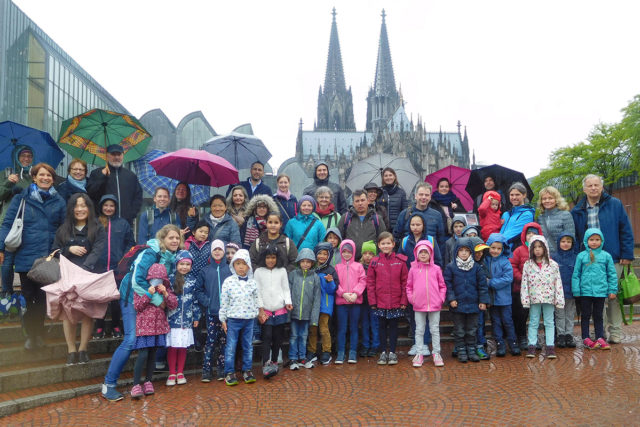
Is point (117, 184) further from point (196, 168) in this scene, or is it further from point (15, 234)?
point (15, 234)

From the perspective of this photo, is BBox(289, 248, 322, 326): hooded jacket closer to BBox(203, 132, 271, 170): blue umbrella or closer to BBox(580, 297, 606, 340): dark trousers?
BBox(203, 132, 271, 170): blue umbrella

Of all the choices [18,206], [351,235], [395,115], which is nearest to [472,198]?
[351,235]

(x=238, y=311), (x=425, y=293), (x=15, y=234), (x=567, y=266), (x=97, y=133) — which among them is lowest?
(x=238, y=311)

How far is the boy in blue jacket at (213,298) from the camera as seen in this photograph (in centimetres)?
496

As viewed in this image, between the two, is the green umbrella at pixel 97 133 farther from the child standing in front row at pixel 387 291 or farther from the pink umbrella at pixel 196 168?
the child standing in front row at pixel 387 291

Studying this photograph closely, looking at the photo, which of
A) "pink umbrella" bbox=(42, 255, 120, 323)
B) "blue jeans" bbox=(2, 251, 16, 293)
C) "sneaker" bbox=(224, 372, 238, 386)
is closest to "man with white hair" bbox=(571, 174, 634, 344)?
"sneaker" bbox=(224, 372, 238, 386)

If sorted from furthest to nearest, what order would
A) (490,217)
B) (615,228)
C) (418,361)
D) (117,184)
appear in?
(490,217) → (615,228) → (117,184) → (418,361)

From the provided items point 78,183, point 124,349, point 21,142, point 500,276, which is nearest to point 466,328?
point 500,276

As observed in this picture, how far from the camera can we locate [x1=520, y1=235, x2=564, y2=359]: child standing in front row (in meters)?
5.60

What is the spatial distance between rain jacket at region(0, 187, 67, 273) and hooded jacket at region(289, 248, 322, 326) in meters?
2.80

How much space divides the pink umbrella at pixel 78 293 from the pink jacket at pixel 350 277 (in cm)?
257

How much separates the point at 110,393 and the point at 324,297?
8.31 ft

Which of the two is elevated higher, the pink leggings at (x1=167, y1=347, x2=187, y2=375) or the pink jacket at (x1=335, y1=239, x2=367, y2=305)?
the pink jacket at (x1=335, y1=239, x2=367, y2=305)

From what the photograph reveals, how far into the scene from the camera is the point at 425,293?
17.7 ft
